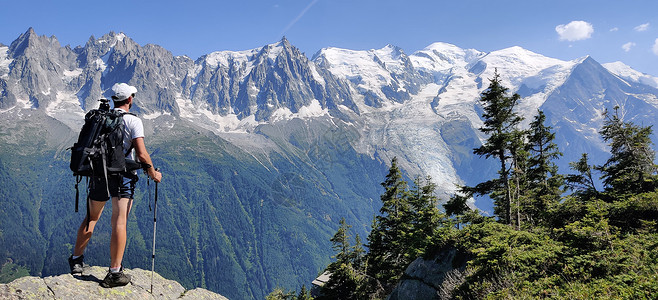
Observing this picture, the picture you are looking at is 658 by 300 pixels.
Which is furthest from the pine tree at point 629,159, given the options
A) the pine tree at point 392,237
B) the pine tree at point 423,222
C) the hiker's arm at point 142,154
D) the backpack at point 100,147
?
the backpack at point 100,147

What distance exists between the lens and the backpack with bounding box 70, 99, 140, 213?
5.53 m

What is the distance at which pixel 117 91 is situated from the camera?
630cm

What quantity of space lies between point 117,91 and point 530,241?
12.8 metres

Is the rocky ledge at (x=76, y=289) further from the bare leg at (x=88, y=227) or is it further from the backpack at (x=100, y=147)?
the backpack at (x=100, y=147)

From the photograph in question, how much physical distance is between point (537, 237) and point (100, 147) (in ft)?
42.9

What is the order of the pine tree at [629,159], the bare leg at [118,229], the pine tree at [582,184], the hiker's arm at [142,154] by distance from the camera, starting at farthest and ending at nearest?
the pine tree at [582,184]
the pine tree at [629,159]
the bare leg at [118,229]
the hiker's arm at [142,154]

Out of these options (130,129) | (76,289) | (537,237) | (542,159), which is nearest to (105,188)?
(130,129)

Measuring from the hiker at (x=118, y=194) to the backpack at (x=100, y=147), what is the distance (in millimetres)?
180

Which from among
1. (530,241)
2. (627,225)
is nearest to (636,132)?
(627,225)

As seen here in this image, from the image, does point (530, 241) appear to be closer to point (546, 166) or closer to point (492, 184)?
point (492, 184)

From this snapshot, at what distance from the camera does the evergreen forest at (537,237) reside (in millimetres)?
7602

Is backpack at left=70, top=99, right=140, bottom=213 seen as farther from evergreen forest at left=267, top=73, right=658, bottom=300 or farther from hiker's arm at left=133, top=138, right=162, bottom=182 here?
evergreen forest at left=267, top=73, right=658, bottom=300

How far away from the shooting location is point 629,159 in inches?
778

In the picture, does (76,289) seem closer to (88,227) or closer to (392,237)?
(88,227)
